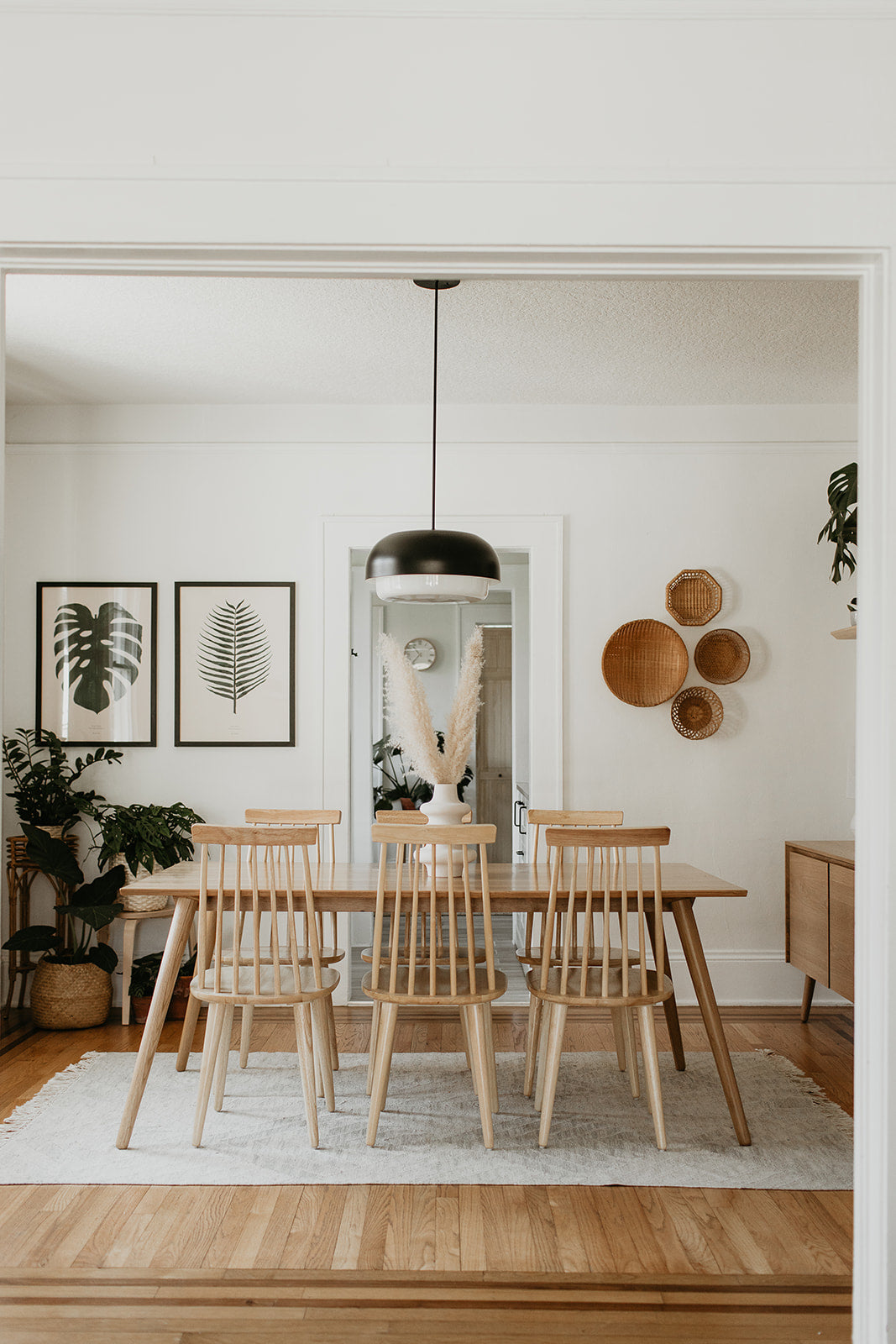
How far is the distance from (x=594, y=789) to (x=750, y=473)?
1618 mm

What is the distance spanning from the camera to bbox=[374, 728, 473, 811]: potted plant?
22.5 ft

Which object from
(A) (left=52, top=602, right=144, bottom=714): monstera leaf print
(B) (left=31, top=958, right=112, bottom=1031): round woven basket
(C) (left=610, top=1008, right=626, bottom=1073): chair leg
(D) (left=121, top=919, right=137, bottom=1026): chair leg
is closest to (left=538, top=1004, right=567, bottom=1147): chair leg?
(C) (left=610, top=1008, right=626, bottom=1073): chair leg

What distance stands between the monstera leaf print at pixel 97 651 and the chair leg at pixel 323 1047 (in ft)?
6.70

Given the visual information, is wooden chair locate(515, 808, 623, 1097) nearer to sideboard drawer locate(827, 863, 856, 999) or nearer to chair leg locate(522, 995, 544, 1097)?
chair leg locate(522, 995, 544, 1097)

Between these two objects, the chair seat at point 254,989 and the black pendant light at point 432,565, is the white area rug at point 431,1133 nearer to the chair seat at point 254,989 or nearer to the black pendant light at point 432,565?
the chair seat at point 254,989

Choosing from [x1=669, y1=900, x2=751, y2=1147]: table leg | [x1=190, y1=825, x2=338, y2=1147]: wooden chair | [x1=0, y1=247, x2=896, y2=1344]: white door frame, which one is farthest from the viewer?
[x1=669, y1=900, x2=751, y2=1147]: table leg

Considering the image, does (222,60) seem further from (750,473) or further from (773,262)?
(750,473)

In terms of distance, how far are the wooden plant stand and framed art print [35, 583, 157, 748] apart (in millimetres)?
526

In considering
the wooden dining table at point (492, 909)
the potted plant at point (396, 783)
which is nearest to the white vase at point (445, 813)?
the wooden dining table at point (492, 909)

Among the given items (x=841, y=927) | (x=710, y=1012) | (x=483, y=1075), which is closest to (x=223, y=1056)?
(x=483, y=1075)

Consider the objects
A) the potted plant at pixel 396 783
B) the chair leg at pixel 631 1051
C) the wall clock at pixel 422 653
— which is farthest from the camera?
the wall clock at pixel 422 653

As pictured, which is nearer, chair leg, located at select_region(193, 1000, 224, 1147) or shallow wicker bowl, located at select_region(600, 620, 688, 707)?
chair leg, located at select_region(193, 1000, 224, 1147)

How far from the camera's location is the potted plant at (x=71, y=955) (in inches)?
171

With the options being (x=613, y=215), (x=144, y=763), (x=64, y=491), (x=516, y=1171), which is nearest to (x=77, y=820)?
(x=144, y=763)
